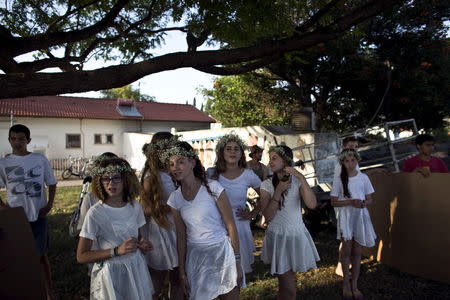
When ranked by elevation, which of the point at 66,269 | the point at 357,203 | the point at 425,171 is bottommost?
the point at 66,269

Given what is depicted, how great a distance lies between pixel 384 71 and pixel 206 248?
1056cm

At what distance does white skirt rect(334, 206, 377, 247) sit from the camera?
12.5 ft

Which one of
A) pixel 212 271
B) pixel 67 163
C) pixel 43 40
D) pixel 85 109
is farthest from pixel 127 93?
pixel 212 271

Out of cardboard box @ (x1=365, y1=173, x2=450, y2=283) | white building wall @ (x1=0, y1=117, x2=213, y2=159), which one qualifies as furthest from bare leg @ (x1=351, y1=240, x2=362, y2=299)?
white building wall @ (x1=0, y1=117, x2=213, y2=159)

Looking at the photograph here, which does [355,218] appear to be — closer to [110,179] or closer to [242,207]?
[242,207]

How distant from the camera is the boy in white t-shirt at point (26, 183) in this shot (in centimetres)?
357

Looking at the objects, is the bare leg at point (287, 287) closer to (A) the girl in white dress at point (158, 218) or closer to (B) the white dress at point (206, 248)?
(B) the white dress at point (206, 248)

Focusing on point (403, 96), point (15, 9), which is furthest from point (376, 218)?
point (403, 96)

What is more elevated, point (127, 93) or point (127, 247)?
point (127, 93)

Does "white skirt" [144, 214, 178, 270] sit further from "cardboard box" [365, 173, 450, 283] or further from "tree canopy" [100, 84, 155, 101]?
"tree canopy" [100, 84, 155, 101]

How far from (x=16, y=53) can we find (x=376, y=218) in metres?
5.44

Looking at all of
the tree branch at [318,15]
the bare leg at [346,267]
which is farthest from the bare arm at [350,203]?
the tree branch at [318,15]

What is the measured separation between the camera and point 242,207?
325 cm

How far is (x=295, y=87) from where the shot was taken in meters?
12.6
